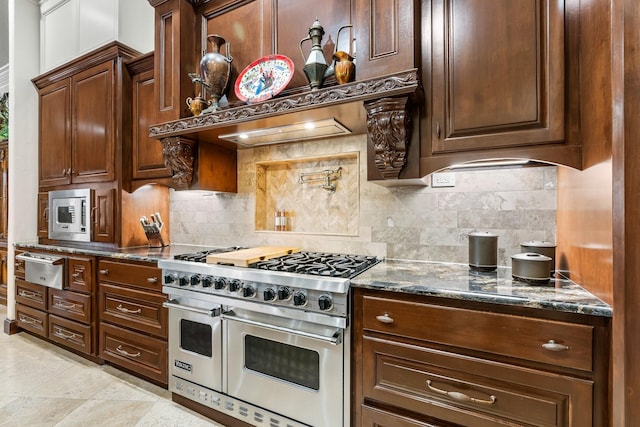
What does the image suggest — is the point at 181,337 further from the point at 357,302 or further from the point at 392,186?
the point at 392,186

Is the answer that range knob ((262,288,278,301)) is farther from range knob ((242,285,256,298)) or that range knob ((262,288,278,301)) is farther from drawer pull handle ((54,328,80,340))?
drawer pull handle ((54,328,80,340))

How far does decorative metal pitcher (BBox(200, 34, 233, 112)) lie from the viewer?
213 cm

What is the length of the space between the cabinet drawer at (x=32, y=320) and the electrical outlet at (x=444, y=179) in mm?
3614

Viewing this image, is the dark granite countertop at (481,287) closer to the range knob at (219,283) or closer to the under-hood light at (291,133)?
the range knob at (219,283)

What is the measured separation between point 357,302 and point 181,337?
126cm

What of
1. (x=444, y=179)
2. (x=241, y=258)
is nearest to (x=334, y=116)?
(x=444, y=179)

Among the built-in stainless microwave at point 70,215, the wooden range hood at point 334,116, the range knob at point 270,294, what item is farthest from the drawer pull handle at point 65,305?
the range knob at point 270,294

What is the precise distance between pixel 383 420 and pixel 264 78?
6.80 ft

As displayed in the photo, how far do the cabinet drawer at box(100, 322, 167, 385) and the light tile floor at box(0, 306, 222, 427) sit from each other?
4.6 inches

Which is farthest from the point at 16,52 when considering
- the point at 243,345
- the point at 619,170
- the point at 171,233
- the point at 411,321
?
the point at 619,170

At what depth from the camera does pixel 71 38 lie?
3012 millimetres

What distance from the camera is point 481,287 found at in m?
1.28

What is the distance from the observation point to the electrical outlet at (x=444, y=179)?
186cm

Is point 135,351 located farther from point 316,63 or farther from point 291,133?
point 316,63
